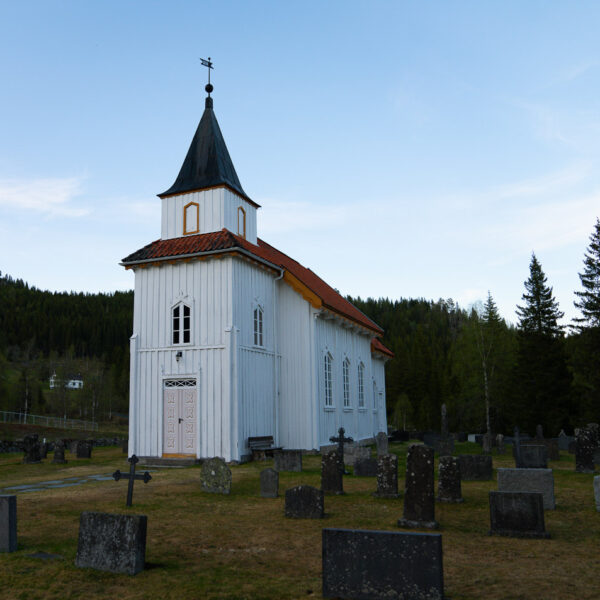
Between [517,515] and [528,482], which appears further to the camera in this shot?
[528,482]

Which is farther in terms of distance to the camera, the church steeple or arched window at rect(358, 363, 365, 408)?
arched window at rect(358, 363, 365, 408)

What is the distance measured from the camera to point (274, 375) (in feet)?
72.2

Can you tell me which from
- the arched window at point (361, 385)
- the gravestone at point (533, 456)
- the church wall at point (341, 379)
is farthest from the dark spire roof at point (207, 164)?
the gravestone at point (533, 456)

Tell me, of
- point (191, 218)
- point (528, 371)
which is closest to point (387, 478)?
point (191, 218)

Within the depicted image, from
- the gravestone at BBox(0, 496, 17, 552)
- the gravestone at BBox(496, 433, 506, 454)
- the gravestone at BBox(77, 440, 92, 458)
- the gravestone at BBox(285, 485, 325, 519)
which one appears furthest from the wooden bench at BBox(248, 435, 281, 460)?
the gravestone at BBox(0, 496, 17, 552)

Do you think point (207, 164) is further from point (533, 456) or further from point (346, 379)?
point (533, 456)

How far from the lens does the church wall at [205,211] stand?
69.2 ft

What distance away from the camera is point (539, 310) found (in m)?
47.6

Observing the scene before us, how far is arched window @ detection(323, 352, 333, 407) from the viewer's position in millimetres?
23875

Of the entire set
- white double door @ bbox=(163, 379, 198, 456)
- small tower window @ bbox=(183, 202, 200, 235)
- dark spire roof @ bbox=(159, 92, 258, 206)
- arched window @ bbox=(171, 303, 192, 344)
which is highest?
dark spire roof @ bbox=(159, 92, 258, 206)

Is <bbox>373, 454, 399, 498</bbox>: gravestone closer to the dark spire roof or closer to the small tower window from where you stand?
the small tower window

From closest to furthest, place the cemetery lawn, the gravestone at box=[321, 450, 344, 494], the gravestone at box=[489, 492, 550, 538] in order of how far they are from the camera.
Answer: the cemetery lawn → the gravestone at box=[489, 492, 550, 538] → the gravestone at box=[321, 450, 344, 494]

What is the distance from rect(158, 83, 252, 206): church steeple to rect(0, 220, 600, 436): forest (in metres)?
27.6

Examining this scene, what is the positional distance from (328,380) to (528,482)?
14.5 meters
